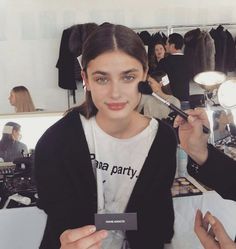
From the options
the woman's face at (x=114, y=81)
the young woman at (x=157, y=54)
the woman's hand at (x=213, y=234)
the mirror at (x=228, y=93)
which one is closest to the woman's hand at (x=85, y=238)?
the woman's hand at (x=213, y=234)

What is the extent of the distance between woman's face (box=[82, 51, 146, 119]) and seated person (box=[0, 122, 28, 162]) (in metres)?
0.48

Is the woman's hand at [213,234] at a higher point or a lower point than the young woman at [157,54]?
lower

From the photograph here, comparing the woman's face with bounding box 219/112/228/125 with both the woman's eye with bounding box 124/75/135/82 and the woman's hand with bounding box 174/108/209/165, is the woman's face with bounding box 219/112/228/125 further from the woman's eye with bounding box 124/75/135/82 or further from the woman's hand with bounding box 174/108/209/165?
the woman's eye with bounding box 124/75/135/82

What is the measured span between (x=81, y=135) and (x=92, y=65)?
7.4 inches

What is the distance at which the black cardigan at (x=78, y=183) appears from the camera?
0.85 m

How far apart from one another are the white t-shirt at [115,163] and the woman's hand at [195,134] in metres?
0.08

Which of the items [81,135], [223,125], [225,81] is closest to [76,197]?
[81,135]

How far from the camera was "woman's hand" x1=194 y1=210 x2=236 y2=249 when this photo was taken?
0.66 metres

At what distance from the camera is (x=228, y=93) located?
1.05 meters

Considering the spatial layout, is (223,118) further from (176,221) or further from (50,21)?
(50,21)

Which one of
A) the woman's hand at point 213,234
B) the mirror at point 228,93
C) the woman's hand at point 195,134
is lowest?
the woman's hand at point 213,234

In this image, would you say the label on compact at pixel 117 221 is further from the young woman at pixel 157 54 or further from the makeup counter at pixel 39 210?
the young woman at pixel 157 54

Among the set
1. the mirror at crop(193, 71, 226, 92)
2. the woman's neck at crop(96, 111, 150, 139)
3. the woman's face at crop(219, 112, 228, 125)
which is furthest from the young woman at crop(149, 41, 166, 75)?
the woman's neck at crop(96, 111, 150, 139)

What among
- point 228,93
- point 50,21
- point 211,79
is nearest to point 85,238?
point 228,93
